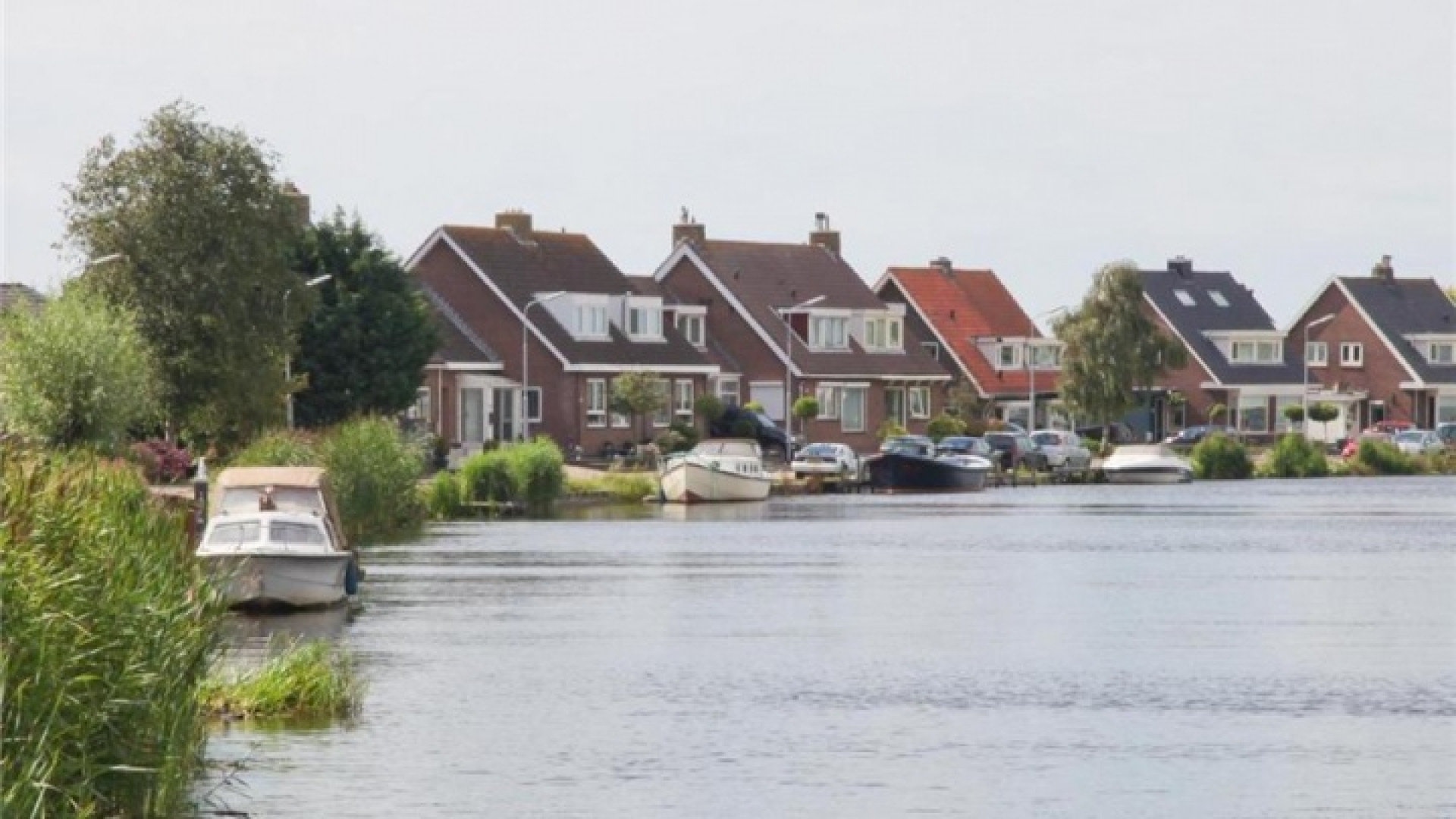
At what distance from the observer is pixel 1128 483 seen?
130 m

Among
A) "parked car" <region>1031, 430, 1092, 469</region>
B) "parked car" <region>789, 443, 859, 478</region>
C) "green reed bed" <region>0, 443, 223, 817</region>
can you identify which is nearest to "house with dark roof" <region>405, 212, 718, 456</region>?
"parked car" <region>789, 443, 859, 478</region>

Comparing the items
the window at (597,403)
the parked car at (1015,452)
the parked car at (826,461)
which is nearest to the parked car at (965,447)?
the parked car at (1015,452)

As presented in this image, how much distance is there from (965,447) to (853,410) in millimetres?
11848

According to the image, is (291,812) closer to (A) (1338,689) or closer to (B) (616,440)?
(A) (1338,689)

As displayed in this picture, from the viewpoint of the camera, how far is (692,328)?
12950cm

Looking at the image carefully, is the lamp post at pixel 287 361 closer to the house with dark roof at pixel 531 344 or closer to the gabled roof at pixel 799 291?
the house with dark roof at pixel 531 344

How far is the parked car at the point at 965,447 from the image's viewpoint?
122 meters

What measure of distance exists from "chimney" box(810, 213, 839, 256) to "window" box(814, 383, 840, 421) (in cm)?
1374

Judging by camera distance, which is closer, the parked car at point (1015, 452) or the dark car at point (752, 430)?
the dark car at point (752, 430)

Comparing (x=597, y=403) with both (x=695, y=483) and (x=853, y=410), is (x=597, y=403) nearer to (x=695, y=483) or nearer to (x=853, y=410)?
(x=695, y=483)

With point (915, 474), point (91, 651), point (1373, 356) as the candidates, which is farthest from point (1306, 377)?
point (91, 651)

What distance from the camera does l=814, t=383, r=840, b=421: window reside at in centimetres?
13150

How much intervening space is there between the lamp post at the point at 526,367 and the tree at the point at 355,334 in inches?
517

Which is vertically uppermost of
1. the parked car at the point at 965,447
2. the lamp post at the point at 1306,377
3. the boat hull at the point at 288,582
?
the lamp post at the point at 1306,377
